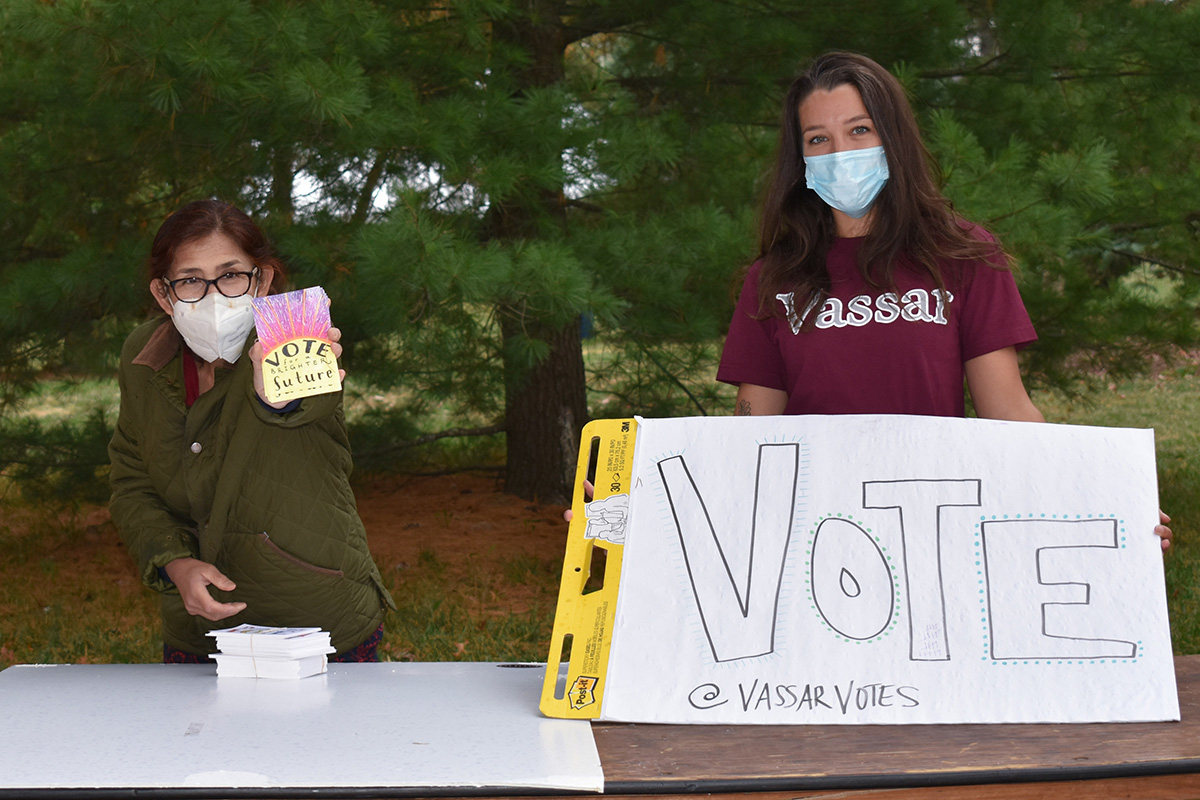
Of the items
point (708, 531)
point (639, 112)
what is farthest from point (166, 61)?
point (708, 531)

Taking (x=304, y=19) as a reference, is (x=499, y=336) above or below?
below

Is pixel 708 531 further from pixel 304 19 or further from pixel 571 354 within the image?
pixel 571 354

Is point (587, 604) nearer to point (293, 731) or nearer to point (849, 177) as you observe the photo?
point (293, 731)

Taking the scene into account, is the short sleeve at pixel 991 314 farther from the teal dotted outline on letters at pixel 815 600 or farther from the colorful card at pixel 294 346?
the colorful card at pixel 294 346

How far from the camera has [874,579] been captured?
69.7 inches

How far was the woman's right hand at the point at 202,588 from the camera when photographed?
6.93 feet

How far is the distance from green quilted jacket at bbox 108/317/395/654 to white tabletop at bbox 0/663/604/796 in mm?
174

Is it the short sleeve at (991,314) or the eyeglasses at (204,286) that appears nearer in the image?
the short sleeve at (991,314)

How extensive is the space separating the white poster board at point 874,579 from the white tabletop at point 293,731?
0.17 meters

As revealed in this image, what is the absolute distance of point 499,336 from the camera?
6.08 meters

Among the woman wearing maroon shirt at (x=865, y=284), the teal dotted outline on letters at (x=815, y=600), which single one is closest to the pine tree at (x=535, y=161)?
the woman wearing maroon shirt at (x=865, y=284)

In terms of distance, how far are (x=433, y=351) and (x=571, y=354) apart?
2183 millimetres

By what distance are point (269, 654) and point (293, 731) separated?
1.19ft

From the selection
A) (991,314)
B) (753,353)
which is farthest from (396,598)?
(991,314)
